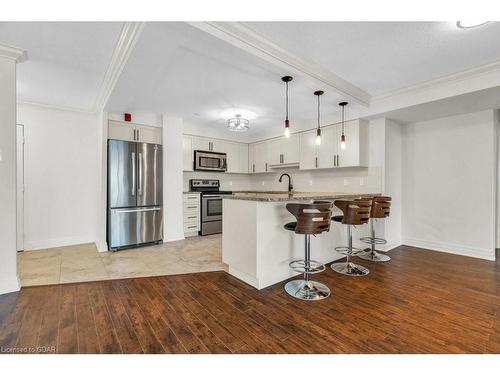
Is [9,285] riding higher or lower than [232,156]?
lower

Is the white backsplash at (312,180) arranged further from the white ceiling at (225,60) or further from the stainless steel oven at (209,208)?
the white ceiling at (225,60)

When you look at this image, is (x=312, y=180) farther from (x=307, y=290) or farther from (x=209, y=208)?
(x=307, y=290)

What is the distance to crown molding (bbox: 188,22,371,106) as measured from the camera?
200 cm

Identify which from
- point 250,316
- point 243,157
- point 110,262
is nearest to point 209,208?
point 243,157

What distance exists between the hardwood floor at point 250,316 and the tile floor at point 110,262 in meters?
0.26


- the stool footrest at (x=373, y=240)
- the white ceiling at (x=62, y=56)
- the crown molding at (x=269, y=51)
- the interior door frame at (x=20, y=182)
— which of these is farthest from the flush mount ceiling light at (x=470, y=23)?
the interior door frame at (x=20, y=182)

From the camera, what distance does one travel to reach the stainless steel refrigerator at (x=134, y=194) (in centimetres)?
401

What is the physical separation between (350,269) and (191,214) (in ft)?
11.0

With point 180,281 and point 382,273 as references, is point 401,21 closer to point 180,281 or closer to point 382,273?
point 382,273

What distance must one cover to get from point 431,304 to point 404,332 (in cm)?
69

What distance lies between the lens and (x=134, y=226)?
165 inches

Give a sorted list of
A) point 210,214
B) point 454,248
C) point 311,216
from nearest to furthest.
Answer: point 311,216 < point 454,248 < point 210,214

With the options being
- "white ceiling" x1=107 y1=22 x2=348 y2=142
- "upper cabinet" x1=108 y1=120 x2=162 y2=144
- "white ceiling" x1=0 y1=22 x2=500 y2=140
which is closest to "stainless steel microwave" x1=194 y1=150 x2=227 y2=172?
"white ceiling" x1=107 y1=22 x2=348 y2=142
